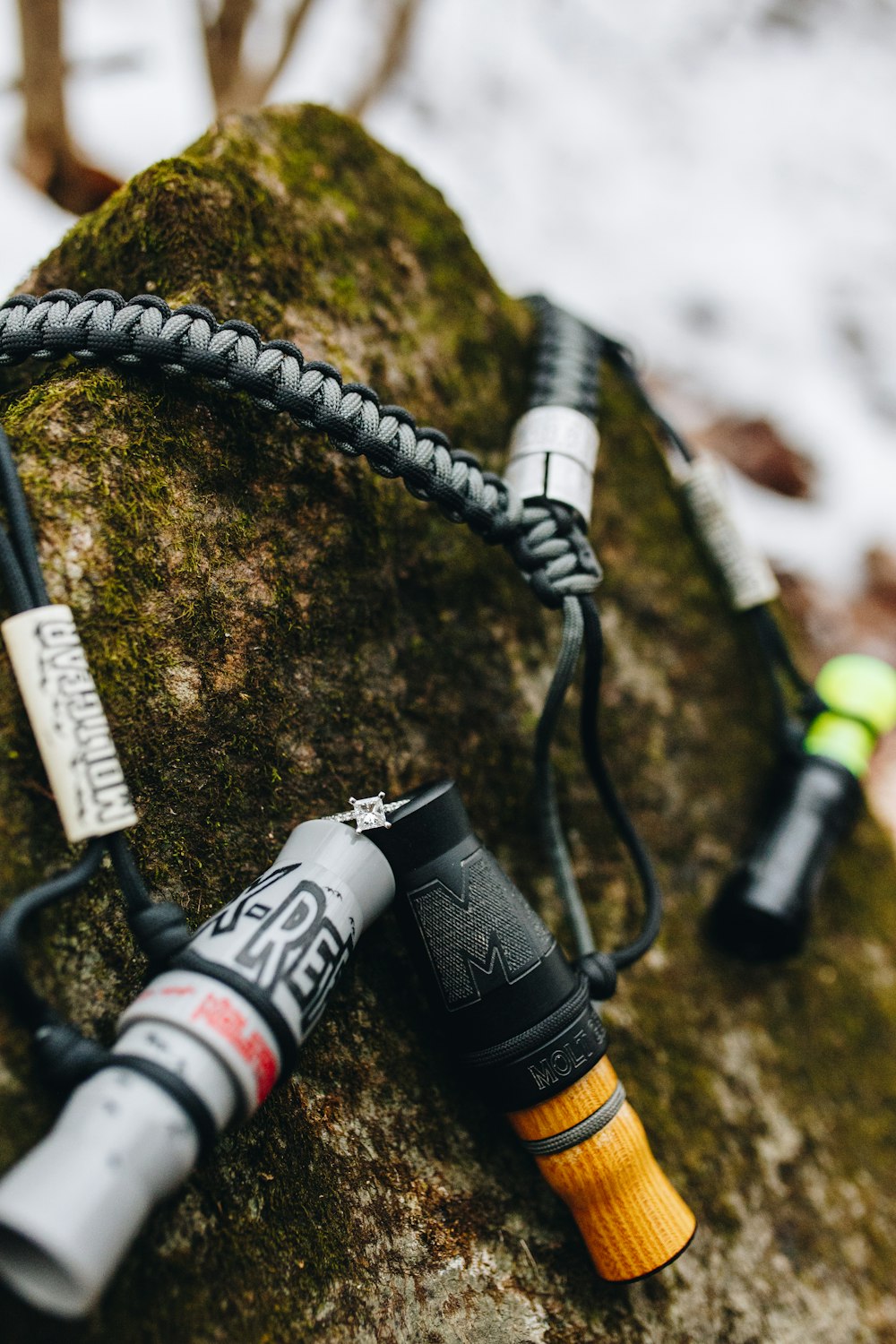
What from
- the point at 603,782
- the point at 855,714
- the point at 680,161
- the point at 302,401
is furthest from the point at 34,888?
the point at 680,161

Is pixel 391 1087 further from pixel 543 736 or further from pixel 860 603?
pixel 860 603

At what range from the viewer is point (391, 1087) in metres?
0.98

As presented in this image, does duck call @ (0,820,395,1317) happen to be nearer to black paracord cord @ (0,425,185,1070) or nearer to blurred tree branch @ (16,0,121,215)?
black paracord cord @ (0,425,185,1070)

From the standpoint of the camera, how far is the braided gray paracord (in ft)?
3.06

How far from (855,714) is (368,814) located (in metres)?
0.96

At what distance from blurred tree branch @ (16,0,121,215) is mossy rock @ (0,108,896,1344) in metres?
1.22

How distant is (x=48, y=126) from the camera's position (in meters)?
2.24

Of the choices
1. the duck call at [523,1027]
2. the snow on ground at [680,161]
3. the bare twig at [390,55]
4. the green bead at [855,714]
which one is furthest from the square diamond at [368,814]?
the bare twig at [390,55]

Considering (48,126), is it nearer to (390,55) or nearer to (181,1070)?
(390,55)

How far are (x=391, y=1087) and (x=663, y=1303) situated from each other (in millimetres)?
420

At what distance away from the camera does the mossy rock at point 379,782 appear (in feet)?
2.83

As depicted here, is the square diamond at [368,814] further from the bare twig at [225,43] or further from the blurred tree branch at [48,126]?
the bare twig at [225,43]

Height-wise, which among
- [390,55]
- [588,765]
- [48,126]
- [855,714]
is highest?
[390,55]

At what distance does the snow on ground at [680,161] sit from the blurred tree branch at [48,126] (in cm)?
31
